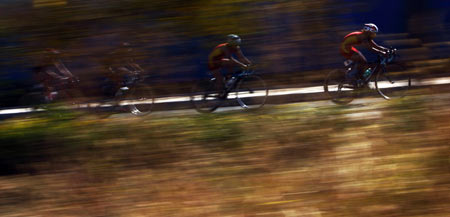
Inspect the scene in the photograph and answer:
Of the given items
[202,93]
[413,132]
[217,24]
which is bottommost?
[413,132]

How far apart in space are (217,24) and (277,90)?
622mm

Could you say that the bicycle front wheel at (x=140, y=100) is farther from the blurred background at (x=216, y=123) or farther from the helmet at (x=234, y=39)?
the helmet at (x=234, y=39)

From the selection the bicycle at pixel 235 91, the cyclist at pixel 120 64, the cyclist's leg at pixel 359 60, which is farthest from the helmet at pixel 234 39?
the cyclist's leg at pixel 359 60

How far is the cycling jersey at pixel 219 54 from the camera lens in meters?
3.34

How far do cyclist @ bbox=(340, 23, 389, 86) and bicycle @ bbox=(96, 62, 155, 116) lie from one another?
1353mm

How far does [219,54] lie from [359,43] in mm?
896

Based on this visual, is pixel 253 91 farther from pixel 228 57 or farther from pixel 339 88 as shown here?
pixel 339 88

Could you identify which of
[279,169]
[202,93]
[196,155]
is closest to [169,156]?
[196,155]

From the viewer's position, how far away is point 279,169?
3270 millimetres

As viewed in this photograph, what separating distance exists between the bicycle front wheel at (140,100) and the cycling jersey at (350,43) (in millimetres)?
1344

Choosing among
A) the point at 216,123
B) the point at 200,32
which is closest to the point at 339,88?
the point at 216,123

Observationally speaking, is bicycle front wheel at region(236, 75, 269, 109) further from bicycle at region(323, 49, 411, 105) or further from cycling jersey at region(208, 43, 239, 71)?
bicycle at region(323, 49, 411, 105)

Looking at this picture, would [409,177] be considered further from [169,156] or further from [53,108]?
[53,108]

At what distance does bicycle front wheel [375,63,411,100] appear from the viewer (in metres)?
3.45
